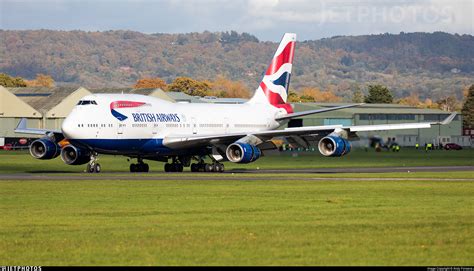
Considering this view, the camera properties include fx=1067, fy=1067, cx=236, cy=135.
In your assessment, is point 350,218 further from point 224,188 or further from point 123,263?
point 224,188

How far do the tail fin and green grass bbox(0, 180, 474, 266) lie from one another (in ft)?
96.9

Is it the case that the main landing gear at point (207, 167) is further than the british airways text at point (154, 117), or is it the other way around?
the main landing gear at point (207, 167)

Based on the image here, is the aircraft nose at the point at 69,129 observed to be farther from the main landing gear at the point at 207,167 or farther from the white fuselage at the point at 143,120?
the main landing gear at the point at 207,167

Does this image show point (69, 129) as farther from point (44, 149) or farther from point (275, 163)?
point (275, 163)

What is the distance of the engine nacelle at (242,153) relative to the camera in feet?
202

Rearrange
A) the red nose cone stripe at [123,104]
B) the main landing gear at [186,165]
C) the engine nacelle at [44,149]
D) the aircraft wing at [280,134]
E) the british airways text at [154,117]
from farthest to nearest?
the main landing gear at [186,165], the engine nacelle at [44,149], the british airways text at [154,117], the aircraft wing at [280,134], the red nose cone stripe at [123,104]

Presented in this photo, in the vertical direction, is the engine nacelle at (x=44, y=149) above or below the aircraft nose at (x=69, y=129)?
below

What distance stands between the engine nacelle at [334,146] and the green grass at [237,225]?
16.2m

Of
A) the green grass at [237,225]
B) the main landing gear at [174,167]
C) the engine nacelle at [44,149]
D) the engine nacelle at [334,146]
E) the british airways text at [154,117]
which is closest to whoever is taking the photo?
the green grass at [237,225]

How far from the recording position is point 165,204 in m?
36.2

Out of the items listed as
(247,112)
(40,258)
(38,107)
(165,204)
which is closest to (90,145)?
(247,112)

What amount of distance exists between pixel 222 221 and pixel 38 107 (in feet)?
408

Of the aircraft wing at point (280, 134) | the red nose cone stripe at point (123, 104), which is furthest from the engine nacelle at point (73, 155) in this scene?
the aircraft wing at point (280, 134)

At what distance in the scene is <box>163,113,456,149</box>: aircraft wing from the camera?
63.0 meters
